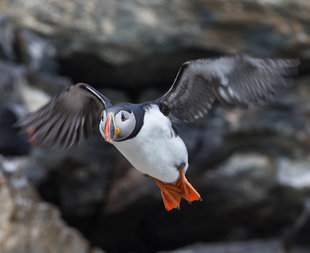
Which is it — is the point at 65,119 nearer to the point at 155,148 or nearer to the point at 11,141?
the point at 155,148

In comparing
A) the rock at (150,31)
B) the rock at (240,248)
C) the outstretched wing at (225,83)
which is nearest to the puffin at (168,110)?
the outstretched wing at (225,83)

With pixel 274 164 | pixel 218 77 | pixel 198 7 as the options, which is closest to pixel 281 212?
pixel 274 164

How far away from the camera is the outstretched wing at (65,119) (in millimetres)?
3428

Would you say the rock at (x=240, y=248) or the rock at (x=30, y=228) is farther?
the rock at (x=240, y=248)

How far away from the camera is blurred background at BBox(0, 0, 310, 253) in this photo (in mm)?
6723

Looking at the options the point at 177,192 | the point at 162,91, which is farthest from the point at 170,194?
the point at 162,91

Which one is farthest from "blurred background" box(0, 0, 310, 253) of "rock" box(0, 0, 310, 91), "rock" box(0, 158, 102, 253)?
"rock" box(0, 158, 102, 253)

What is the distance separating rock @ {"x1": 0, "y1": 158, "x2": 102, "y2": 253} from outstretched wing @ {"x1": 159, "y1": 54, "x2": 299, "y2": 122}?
223cm

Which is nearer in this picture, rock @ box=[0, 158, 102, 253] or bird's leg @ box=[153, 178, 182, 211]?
bird's leg @ box=[153, 178, 182, 211]

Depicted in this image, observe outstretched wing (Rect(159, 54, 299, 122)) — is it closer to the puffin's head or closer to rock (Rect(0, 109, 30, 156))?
the puffin's head

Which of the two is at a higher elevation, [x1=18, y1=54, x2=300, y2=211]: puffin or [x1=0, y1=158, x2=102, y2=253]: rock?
[x1=18, y1=54, x2=300, y2=211]: puffin

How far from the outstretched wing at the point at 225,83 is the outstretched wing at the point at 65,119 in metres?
0.51

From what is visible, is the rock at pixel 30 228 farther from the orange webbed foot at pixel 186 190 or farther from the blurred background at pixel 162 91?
the orange webbed foot at pixel 186 190

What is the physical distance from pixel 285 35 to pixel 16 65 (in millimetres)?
3360
